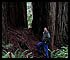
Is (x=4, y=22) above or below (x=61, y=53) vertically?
above

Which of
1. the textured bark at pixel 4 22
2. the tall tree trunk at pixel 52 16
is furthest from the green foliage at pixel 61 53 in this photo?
the textured bark at pixel 4 22

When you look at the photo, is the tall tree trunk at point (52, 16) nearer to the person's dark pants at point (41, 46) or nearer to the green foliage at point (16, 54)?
the person's dark pants at point (41, 46)

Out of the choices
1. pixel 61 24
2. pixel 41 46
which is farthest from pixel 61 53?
pixel 61 24

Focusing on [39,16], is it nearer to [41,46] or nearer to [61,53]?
[41,46]

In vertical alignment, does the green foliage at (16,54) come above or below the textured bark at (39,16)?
below

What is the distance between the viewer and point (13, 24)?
693cm

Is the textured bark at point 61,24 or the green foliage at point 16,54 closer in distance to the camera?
the green foliage at point 16,54

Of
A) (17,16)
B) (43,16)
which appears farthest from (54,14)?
(17,16)

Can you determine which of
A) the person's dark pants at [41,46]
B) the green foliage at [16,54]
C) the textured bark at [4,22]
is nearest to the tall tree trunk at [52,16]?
the person's dark pants at [41,46]

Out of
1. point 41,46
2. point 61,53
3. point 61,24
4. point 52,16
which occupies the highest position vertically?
point 52,16

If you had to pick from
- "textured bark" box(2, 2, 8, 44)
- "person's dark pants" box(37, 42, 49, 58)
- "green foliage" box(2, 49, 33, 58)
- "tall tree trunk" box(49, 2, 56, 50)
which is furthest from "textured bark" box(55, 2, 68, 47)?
"textured bark" box(2, 2, 8, 44)

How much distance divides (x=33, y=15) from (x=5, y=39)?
30.4 inches

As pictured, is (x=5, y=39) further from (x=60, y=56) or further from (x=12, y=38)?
(x=60, y=56)

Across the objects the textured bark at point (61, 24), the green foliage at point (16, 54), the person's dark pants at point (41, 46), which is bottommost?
the green foliage at point (16, 54)
